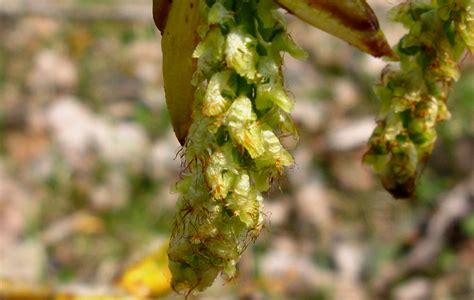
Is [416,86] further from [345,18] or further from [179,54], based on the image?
[179,54]

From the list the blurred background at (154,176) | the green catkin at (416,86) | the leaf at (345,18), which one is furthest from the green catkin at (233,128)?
the blurred background at (154,176)

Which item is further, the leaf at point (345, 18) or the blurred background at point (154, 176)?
the blurred background at point (154, 176)

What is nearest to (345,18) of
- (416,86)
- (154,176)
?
(416,86)

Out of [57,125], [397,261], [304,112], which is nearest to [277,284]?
[397,261]

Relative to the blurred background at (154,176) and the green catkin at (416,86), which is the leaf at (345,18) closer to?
the green catkin at (416,86)

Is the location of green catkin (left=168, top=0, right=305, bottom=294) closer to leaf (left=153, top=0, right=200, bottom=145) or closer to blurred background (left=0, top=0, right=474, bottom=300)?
leaf (left=153, top=0, right=200, bottom=145)

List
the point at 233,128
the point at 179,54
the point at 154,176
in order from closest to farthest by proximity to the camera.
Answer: the point at 233,128
the point at 179,54
the point at 154,176
